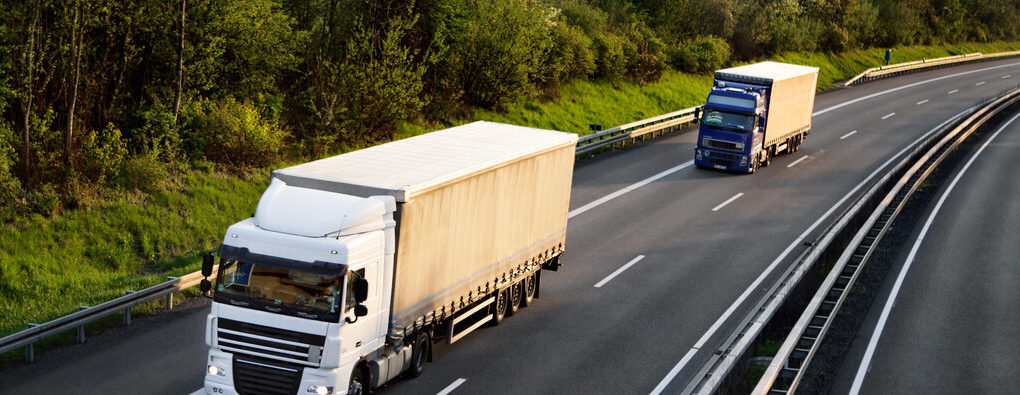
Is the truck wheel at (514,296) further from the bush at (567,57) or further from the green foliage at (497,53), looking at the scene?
the bush at (567,57)

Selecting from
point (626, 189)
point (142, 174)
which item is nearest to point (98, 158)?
point (142, 174)

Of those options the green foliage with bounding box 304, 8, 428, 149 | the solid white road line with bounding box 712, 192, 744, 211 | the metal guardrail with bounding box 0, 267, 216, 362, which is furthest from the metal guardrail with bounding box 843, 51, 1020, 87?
the metal guardrail with bounding box 0, 267, 216, 362

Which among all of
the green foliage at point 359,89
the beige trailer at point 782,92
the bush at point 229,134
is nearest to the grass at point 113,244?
the bush at point 229,134

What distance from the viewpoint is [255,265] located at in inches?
517

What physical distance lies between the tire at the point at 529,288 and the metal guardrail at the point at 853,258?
5330 mm

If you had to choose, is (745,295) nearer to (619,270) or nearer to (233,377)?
(619,270)

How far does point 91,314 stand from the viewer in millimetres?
16266

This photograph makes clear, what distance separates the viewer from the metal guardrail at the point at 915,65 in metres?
68.3

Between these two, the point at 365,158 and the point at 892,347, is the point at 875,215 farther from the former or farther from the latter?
the point at 365,158

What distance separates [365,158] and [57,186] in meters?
9.18

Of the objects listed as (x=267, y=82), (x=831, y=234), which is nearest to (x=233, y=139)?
(x=267, y=82)

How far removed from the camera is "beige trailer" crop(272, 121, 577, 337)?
14.5m

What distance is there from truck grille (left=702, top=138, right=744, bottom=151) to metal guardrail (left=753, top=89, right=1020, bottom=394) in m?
5.40

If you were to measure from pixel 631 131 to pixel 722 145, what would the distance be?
20.4 ft
